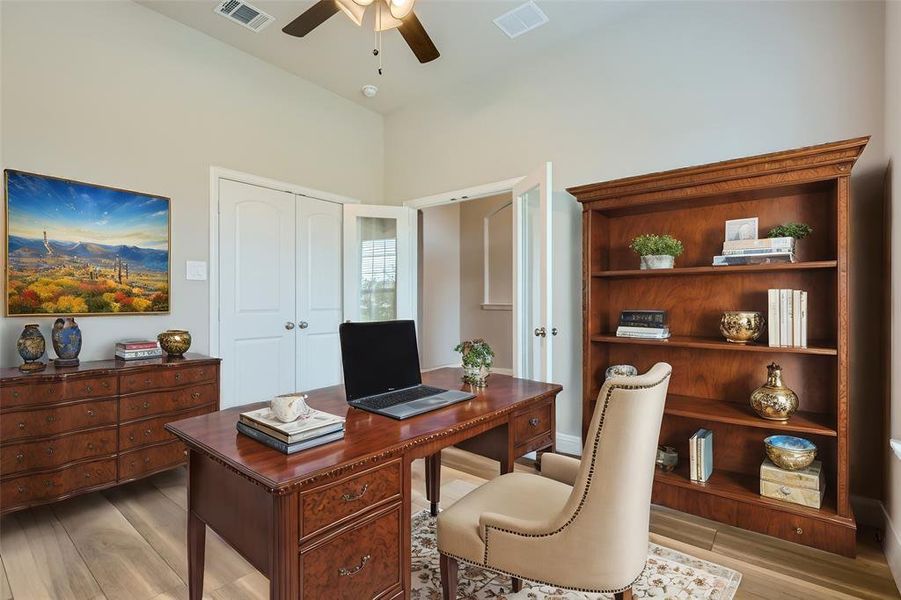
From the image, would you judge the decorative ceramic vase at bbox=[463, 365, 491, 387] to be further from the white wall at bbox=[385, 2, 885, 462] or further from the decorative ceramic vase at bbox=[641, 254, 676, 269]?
the white wall at bbox=[385, 2, 885, 462]

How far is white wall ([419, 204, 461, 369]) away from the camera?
19.5 feet

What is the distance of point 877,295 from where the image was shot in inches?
88.4

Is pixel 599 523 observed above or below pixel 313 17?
below

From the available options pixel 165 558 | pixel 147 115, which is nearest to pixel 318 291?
pixel 147 115

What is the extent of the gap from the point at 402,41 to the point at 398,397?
114 inches

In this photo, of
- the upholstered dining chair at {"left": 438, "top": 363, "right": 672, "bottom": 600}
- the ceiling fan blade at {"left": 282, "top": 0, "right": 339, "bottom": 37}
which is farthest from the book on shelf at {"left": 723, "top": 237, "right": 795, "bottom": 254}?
the ceiling fan blade at {"left": 282, "top": 0, "right": 339, "bottom": 37}

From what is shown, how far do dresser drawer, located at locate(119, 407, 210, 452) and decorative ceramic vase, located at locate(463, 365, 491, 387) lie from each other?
1.83 meters

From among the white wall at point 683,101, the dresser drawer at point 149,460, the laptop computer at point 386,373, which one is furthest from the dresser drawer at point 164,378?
the white wall at point 683,101

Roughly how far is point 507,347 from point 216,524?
15.6 ft

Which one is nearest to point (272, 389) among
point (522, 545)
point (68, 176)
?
point (68, 176)

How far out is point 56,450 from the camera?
2.32m

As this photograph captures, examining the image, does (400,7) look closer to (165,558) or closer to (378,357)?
(378,357)

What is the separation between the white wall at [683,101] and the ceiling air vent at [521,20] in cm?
34

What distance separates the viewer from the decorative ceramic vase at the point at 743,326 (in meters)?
2.32
